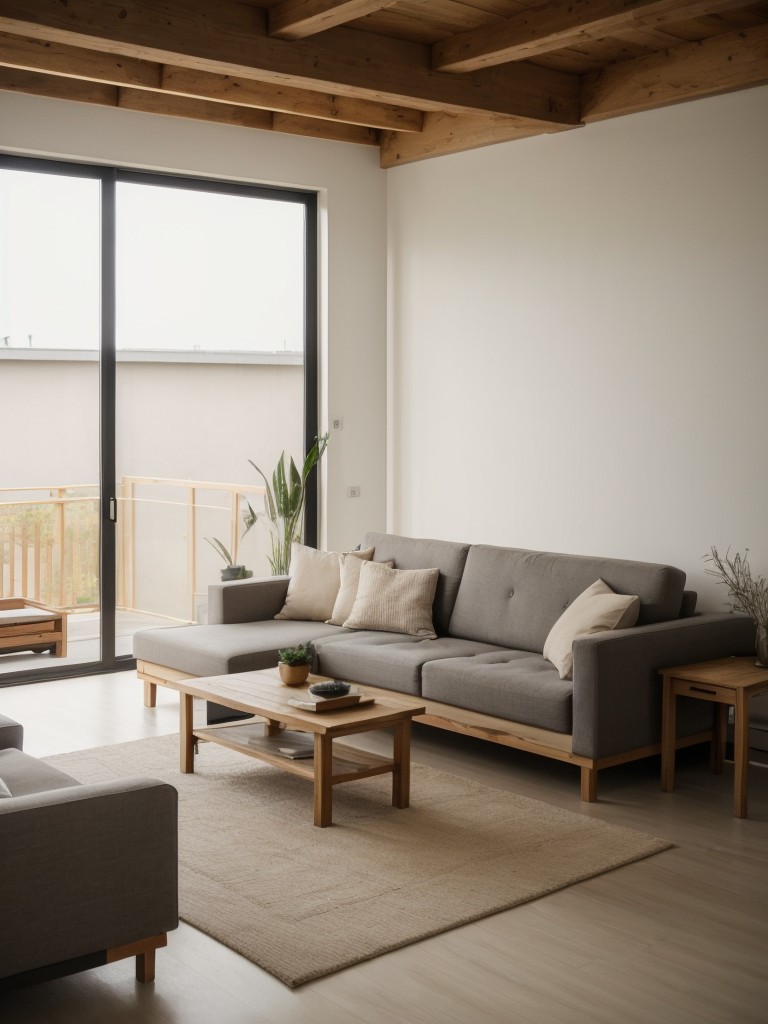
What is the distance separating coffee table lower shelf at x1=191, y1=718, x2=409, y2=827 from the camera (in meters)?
4.04

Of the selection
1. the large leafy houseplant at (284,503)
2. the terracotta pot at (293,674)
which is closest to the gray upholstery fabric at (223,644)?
the terracotta pot at (293,674)

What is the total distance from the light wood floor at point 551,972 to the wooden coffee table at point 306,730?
3.01 ft

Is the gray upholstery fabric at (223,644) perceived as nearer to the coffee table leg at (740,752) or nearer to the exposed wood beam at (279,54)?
the coffee table leg at (740,752)

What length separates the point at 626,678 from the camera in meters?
4.41

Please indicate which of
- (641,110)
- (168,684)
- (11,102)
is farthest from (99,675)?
(641,110)

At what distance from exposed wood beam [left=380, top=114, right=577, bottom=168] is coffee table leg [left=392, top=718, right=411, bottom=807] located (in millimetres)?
3256

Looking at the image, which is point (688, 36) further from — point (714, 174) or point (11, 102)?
point (11, 102)

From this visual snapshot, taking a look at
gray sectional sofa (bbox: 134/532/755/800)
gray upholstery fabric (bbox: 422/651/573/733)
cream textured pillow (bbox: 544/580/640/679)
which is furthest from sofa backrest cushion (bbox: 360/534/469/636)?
cream textured pillow (bbox: 544/580/640/679)

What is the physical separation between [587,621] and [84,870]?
102 inches

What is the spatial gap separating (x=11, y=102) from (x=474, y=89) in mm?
2399

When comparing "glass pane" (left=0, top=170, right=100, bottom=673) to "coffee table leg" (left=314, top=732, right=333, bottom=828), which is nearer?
"coffee table leg" (left=314, top=732, right=333, bottom=828)

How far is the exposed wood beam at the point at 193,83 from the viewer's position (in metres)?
5.30

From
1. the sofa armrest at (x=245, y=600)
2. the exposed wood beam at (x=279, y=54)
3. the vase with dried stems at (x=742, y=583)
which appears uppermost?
the exposed wood beam at (x=279, y=54)

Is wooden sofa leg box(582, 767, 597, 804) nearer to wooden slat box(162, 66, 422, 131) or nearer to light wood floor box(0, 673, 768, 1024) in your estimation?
light wood floor box(0, 673, 768, 1024)
